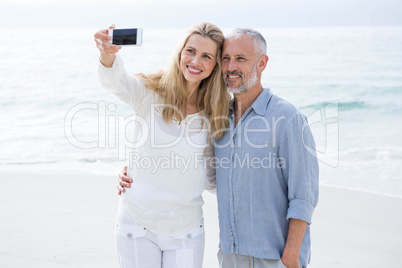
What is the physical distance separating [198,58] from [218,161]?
626mm

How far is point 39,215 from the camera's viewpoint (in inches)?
204

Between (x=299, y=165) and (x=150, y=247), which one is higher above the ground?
(x=299, y=165)

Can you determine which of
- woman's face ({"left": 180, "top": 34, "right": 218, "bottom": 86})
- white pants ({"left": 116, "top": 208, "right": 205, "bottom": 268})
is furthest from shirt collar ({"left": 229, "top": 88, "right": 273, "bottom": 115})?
white pants ({"left": 116, "top": 208, "right": 205, "bottom": 268})

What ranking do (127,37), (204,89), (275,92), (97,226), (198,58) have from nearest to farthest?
(127,37), (198,58), (204,89), (97,226), (275,92)

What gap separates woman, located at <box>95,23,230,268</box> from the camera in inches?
95.8

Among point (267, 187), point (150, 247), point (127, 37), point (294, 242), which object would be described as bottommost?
point (150, 247)

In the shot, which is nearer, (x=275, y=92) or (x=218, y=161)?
(x=218, y=161)

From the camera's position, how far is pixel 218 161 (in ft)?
8.25

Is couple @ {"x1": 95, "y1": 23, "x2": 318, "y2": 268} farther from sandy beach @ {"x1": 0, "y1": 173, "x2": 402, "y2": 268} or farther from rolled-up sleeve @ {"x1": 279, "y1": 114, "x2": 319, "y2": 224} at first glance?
sandy beach @ {"x1": 0, "y1": 173, "x2": 402, "y2": 268}

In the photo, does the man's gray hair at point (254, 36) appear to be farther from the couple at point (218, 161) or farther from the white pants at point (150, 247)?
the white pants at point (150, 247)

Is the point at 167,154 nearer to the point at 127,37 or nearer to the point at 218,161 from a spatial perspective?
the point at 218,161

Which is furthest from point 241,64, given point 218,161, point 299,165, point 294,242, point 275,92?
point 275,92

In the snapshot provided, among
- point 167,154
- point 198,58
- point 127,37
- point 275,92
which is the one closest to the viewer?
Result: point 127,37

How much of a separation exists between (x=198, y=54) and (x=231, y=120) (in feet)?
1.46
